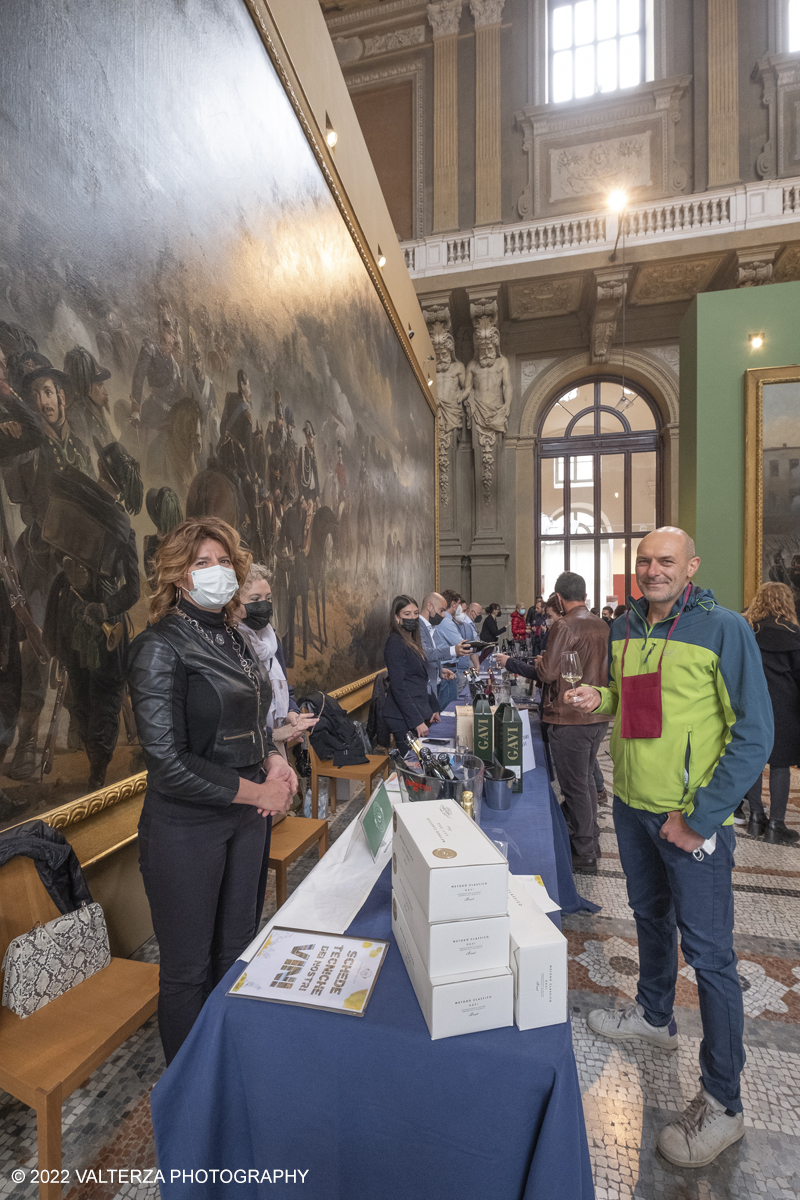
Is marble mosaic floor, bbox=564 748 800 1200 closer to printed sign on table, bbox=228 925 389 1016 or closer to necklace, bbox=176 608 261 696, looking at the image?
printed sign on table, bbox=228 925 389 1016

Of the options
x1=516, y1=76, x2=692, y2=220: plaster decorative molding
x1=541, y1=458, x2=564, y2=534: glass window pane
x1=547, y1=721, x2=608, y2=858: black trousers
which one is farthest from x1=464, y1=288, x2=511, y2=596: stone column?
x1=547, y1=721, x2=608, y2=858: black trousers

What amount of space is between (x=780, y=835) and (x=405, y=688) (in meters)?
3.03

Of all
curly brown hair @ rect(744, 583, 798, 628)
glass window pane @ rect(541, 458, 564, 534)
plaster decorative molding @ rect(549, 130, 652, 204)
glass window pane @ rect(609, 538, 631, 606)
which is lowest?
curly brown hair @ rect(744, 583, 798, 628)

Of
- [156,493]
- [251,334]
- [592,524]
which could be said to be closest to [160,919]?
[156,493]

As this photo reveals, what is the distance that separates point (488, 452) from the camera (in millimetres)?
13172

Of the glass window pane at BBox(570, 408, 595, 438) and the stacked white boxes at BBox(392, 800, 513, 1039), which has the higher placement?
the glass window pane at BBox(570, 408, 595, 438)

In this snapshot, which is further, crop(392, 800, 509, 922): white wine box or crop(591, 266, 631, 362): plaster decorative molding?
crop(591, 266, 631, 362): plaster decorative molding

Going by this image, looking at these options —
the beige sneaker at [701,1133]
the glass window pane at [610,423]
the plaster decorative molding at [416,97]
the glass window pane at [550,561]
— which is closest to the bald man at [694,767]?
the beige sneaker at [701,1133]

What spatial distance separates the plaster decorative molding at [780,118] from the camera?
11.5m

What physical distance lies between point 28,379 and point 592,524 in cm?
1441

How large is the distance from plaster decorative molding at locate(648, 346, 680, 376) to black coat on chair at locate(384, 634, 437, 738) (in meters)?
12.1

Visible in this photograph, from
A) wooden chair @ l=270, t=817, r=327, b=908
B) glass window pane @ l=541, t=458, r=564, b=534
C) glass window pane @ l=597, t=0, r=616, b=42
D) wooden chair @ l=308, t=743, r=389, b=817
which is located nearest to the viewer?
wooden chair @ l=270, t=817, r=327, b=908

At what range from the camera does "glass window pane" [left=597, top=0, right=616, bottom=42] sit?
42.4 ft

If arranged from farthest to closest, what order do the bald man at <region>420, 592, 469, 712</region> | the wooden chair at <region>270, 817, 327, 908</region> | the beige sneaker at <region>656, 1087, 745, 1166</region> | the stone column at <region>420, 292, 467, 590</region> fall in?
the stone column at <region>420, 292, 467, 590</region>, the bald man at <region>420, 592, 469, 712</region>, the wooden chair at <region>270, 817, 327, 908</region>, the beige sneaker at <region>656, 1087, 745, 1166</region>
